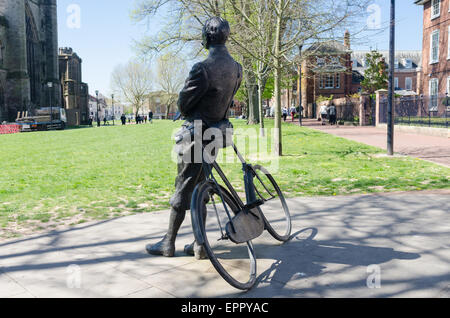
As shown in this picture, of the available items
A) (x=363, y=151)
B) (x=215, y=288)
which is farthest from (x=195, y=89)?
(x=363, y=151)

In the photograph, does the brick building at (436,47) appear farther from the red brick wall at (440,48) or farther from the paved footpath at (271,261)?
the paved footpath at (271,261)

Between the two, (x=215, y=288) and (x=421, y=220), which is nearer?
(x=215, y=288)

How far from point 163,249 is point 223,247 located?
669 mm

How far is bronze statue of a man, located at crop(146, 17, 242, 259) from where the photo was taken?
371cm

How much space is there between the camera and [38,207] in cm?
634

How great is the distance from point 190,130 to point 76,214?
291 cm

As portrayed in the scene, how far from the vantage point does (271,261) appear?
3.85m

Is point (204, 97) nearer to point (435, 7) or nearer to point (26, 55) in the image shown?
point (435, 7)

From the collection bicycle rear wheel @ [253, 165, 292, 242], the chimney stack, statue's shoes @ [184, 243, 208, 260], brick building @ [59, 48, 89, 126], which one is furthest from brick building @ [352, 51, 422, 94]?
statue's shoes @ [184, 243, 208, 260]

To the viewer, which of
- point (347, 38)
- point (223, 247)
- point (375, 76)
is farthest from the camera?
point (375, 76)

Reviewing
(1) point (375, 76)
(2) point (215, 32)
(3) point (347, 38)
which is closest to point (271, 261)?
(2) point (215, 32)

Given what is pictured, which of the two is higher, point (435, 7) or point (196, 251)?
point (435, 7)

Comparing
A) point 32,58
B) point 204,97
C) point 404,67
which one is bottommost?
point 204,97

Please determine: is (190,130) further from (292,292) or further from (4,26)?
(4,26)
